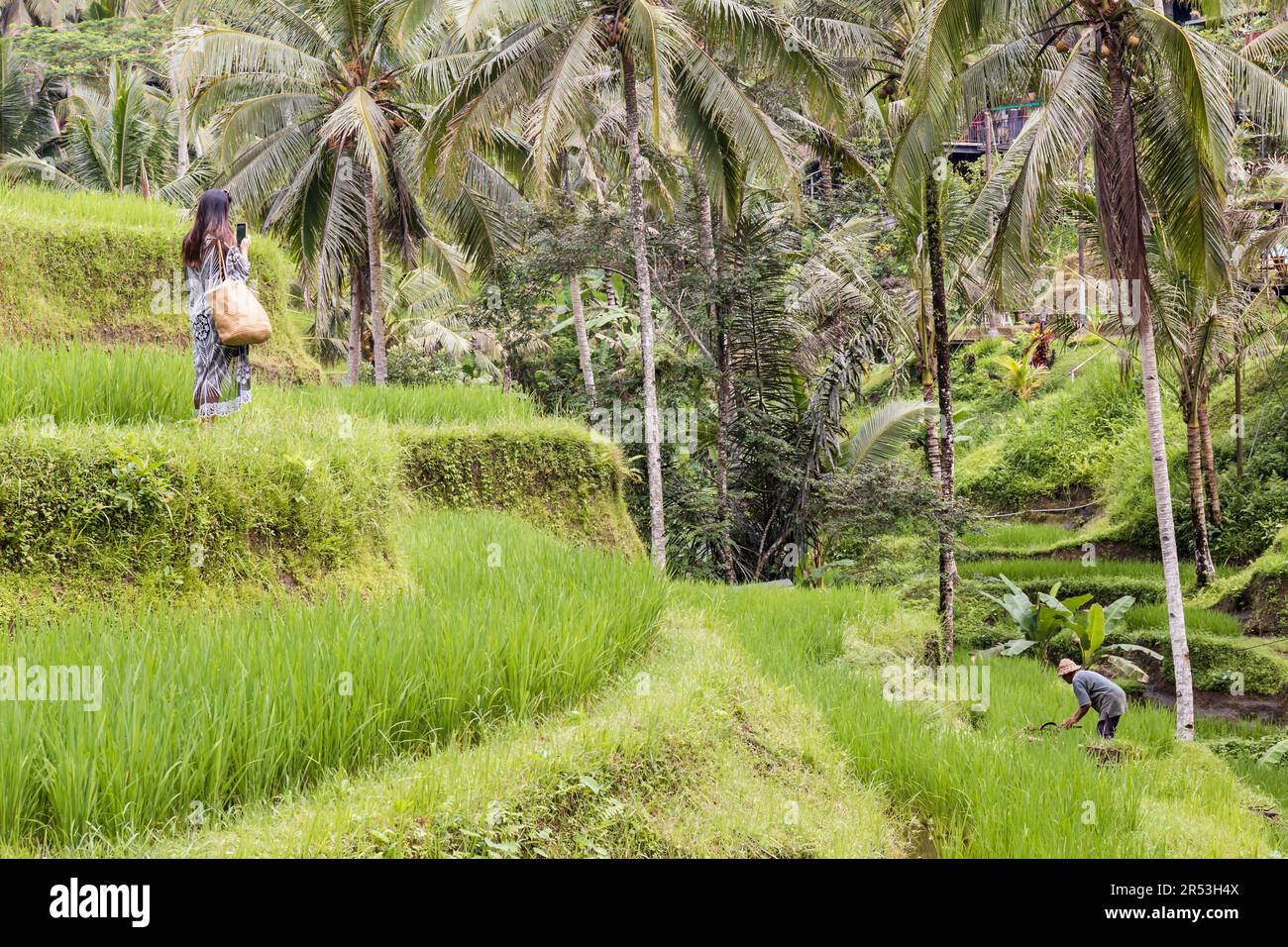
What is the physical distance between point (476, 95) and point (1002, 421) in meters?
19.7

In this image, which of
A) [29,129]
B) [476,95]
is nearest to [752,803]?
[476,95]

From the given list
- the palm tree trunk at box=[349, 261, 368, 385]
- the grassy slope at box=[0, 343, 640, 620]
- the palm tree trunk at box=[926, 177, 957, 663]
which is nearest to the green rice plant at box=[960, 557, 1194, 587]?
the palm tree trunk at box=[926, 177, 957, 663]

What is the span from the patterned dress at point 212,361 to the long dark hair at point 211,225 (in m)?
0.09

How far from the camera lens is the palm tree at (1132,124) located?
9.60 metres

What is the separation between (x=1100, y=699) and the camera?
923 centimetres

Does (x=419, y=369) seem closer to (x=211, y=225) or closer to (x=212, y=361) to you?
(x=212, y=361)

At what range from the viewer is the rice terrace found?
434 centimetres

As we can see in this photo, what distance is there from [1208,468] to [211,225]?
18811 millimetres

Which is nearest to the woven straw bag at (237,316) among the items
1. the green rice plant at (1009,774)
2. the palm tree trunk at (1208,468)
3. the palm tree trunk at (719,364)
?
the green rice plant at (1009,774)

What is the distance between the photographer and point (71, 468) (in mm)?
5137

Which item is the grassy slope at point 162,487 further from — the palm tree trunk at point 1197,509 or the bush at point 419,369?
the palm tree trunk at point 1197,509

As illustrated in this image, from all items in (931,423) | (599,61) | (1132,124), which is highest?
(599,61)

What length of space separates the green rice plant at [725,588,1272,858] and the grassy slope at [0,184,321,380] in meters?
6.72

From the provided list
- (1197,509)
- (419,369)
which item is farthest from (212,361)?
(419,369)
